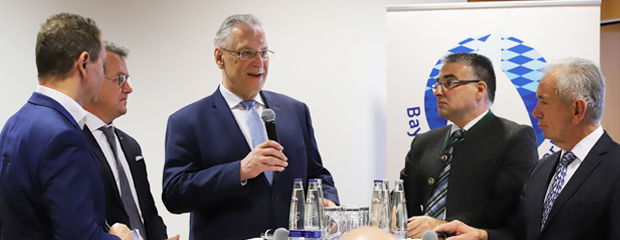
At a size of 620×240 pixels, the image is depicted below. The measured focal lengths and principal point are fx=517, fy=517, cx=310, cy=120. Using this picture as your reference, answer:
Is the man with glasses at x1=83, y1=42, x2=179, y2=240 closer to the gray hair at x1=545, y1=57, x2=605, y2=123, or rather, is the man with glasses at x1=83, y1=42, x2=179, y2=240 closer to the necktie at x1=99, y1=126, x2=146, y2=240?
the necktie at x1=99, y1=126, x2=146, y2=240

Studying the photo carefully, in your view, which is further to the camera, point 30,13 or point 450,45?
point 30,13

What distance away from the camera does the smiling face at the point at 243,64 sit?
2947 mm

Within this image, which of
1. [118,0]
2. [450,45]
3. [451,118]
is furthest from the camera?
[118,0]

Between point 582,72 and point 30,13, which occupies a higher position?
point 30,13

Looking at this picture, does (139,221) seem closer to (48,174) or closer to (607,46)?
(48,174)

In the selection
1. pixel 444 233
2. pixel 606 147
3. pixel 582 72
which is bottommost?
pixel 444 233

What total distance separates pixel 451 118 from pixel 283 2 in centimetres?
227

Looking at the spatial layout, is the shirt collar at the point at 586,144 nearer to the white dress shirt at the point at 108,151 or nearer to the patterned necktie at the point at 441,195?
the patterned necktie at the point at 441,195

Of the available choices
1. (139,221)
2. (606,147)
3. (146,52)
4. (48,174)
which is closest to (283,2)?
(146,52)

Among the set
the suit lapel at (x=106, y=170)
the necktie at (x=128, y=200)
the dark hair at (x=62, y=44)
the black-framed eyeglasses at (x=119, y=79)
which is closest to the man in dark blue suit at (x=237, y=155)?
the necktie at (x=128, y=200)

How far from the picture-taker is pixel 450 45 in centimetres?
415

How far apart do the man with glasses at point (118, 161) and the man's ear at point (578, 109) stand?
2.34 m

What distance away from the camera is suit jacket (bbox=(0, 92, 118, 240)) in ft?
5.69

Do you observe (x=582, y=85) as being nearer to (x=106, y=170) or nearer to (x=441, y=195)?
(x=441, y=195)
